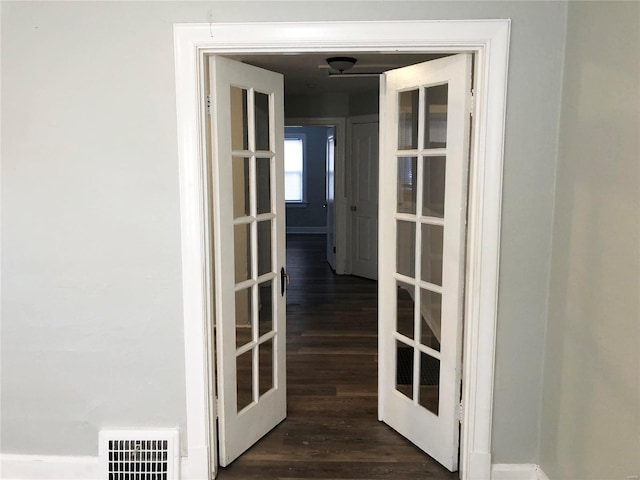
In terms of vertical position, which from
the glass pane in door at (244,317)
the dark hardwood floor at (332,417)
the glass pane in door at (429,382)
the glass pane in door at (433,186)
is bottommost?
the dark hardwood floor at (332,417)

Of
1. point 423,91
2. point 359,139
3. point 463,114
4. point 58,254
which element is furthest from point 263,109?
point 359,139

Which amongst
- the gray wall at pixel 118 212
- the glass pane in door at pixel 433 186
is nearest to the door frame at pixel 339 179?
the glass pane in door at pixel 433 186

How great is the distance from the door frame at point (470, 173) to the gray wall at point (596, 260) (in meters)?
0.27

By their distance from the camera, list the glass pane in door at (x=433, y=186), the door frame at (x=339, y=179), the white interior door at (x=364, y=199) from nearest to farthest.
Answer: the glass pane in door at (x=433, y=186) → the white interior door at (x=364, y=199) → the door frame at (x=339, y=179)

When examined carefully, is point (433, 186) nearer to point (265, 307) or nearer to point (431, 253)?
point (431, 253)

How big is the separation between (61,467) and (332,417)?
4.93ft

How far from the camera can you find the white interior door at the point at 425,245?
106 inches

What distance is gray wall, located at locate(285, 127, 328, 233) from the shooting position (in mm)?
11703

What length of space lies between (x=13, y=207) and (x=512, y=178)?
2.26 m

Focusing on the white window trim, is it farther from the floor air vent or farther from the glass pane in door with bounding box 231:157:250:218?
the floor air vent

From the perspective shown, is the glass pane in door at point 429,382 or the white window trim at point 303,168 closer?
the glass pane in door at point 429,382

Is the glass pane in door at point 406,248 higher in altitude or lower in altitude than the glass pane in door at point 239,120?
lower

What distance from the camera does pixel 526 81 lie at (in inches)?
96.2

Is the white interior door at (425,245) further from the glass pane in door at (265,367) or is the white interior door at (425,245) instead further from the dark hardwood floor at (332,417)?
the glass pane in door at (265,367)
